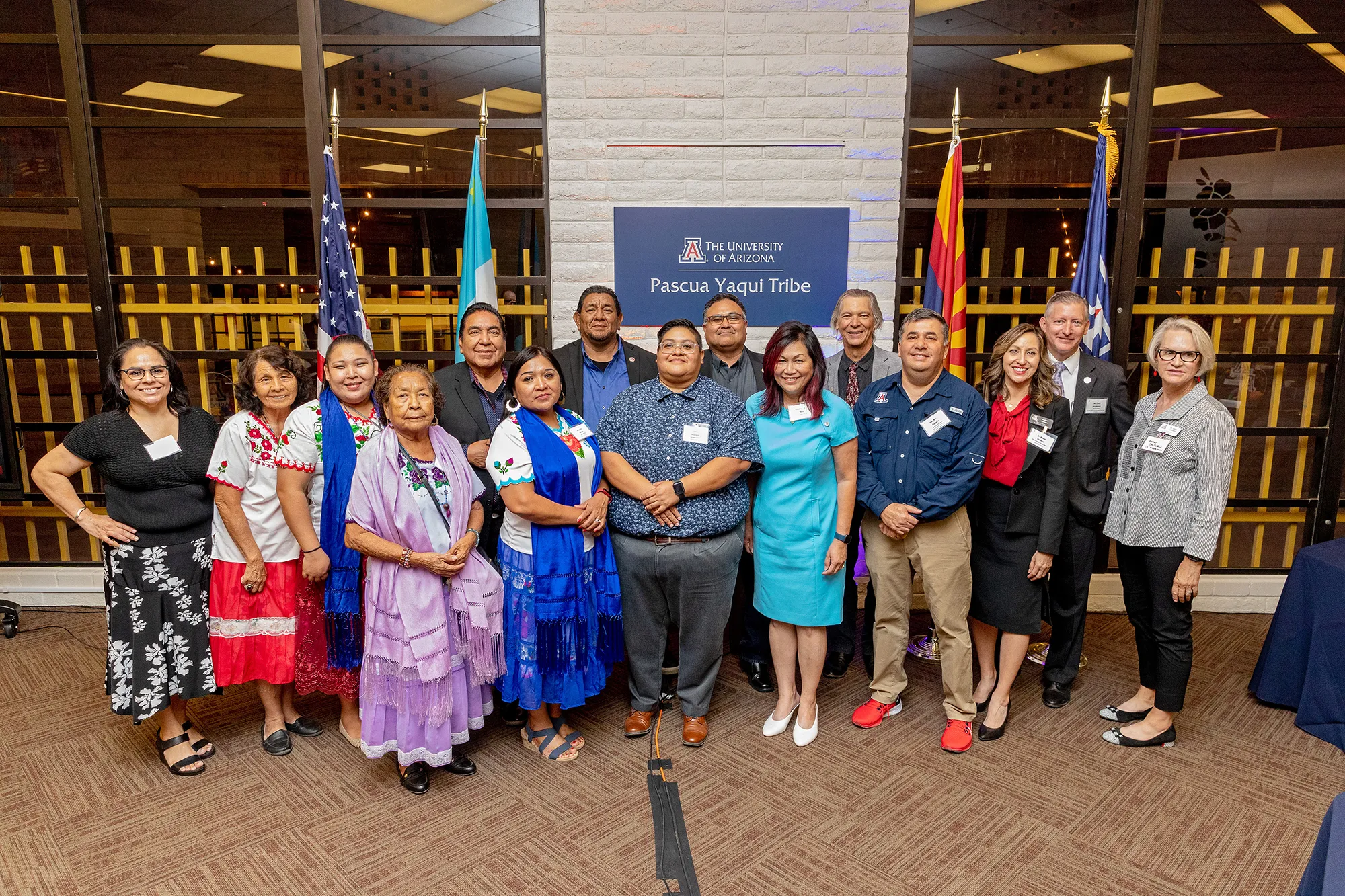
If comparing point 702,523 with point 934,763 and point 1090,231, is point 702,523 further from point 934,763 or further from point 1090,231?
point 1090,231

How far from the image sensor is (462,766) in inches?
110

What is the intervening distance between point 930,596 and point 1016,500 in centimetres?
50

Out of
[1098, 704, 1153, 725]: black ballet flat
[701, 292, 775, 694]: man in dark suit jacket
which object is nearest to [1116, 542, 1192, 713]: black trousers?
[1098, 704, 1153, 725]: black ballet flat

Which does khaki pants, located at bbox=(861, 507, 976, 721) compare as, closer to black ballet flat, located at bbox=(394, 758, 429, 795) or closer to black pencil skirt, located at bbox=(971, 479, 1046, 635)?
black pencil skirt, located at bbox=(971, 479, 1046, 635)

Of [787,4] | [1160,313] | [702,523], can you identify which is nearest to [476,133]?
[787,4]

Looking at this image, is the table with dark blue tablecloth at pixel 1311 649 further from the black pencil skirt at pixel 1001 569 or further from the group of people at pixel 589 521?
the black pencil skirt at pixel 1001 569

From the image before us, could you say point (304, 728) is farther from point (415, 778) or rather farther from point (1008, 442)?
point (1008, 442)

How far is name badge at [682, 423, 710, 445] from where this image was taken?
271cm

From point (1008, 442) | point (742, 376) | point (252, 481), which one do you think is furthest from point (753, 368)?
point (252, 481)

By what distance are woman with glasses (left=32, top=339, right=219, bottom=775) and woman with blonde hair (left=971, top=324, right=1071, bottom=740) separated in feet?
9.68

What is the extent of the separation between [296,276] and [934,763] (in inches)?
159

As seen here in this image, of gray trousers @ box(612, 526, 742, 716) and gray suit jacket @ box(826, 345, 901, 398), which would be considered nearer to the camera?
gray trousers @ box(612, 526, 742, 716)

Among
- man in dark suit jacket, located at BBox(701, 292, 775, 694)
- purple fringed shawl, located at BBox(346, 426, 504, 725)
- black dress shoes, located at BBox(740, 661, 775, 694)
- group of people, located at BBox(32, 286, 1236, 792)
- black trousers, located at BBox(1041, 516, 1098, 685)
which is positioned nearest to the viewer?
purple fringed shawl, located at BBox(346, 426, 504, 725)

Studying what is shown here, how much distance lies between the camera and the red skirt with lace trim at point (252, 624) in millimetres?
2746
